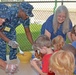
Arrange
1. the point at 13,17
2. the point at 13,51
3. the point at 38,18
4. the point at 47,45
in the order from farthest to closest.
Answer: the point at 38,18 → the point at 13,51 → the point at 13,17 → the point at 47,45

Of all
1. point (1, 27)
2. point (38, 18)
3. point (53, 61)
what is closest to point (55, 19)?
point (1, 27)

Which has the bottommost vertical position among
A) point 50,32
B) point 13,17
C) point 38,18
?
point 38,18

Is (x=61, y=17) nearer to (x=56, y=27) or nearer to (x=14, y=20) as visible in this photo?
(x=56, y=27)

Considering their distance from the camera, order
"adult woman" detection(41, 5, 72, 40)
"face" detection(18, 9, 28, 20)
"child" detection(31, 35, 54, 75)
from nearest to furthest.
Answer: "child" detection(31, 35, 54, 75), "face" detection(18, 9, 28, 20), "adult woman" detection(41, 5, 72, 40)

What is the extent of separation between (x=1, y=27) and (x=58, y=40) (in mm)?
943

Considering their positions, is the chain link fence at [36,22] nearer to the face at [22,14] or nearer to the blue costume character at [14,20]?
the blue costume character at [14,20]

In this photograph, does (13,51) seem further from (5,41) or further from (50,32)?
(50,32)

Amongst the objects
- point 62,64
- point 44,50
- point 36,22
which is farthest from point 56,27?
point 36,22

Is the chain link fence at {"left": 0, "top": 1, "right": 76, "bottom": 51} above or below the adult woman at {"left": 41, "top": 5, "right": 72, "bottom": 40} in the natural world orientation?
below

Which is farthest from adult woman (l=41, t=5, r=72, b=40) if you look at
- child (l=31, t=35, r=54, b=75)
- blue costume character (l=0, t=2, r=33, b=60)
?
child (l=31, t=35, r=54, b=75)

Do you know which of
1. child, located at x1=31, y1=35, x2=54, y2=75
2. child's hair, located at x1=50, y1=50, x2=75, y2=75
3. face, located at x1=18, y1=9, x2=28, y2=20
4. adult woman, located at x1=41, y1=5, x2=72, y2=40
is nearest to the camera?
child's hair, located at x1=50, y1=50, x2=75, y2=75

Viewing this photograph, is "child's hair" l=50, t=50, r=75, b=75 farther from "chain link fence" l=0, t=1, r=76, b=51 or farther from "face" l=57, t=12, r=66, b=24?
"chain link fence" l=0, t=1, r=76, b=51

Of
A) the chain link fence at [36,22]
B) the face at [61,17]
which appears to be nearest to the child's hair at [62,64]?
the face at [61,17]

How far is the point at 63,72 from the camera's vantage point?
2025 mm
